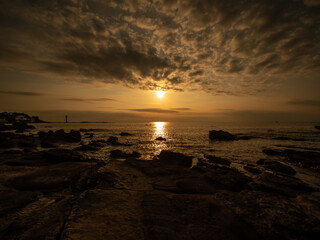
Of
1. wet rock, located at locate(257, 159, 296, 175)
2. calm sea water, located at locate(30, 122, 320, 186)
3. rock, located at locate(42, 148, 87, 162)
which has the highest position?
rock, located at locate(42, 148, 87, 162)

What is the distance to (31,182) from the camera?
23.9 feet

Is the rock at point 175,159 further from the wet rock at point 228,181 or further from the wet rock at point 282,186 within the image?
the wet rock at point 282,186

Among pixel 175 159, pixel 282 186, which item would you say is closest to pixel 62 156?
pixel 175 159

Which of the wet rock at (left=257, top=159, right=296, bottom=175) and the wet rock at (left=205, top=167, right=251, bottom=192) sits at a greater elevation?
the wet rock at (left=205, top=167, right=251, bottom=192)

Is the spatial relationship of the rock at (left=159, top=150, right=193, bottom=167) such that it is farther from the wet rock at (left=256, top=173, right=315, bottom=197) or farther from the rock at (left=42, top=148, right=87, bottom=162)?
the rock at (left=42, top=148, right=87, bottom=162)

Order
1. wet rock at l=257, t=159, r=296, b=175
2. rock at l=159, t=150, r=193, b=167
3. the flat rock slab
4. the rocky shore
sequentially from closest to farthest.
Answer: the flat rock slab < the rocky shore < wet rock at l=257, t=159, r=296, b=175 < rock at l=159, t=150, r=193, b=167

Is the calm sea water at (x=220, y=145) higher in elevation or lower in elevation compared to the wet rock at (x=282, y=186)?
lower

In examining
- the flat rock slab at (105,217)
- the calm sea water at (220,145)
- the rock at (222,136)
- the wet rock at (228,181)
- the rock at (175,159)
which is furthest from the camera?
the rock at (222,136)

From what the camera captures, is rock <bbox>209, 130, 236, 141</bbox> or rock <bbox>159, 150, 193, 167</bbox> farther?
rock <bbox>209, 130, 236, 141</bbox>

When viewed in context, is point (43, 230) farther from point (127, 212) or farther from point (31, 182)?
point (31, 182)

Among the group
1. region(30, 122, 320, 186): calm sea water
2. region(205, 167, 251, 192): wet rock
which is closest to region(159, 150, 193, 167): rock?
region(30, 122, 320, 186): calm sea water

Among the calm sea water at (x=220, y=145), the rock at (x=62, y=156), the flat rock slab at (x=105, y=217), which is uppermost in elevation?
the flat rock slab at (x=105, y=217)

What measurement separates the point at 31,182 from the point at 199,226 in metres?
8.33

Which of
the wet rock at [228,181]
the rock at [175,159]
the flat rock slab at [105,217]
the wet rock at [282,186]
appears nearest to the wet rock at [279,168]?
the wet rock at [282,186]
